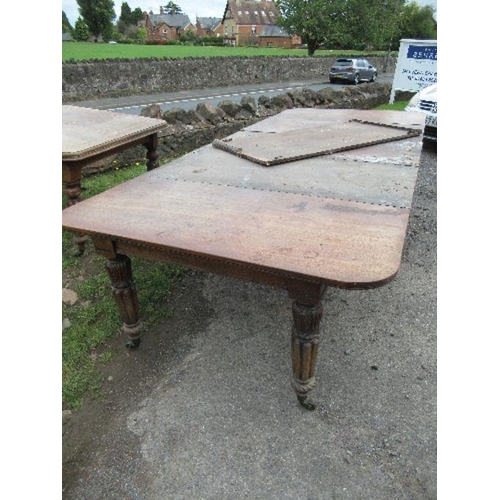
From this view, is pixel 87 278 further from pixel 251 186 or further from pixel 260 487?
pixel 260 487

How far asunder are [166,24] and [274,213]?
81542 millimetres

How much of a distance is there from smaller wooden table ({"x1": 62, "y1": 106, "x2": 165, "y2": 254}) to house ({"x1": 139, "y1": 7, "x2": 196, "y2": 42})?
73942mm

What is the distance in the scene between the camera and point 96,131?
303 centimetres

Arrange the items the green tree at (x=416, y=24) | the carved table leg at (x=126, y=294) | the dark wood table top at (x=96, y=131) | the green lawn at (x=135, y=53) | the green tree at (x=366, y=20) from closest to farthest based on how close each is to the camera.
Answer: the carved table leg at (x=126, y=294)
the dark wood table top at (x=96, y=131)
the green lawn at (x=135, y=53)
the green tree at (x=366, y=20)
the green tree at (x=416, y=24)

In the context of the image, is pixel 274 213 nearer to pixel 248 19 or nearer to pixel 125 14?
pixel 125 14

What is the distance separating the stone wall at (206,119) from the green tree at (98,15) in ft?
130

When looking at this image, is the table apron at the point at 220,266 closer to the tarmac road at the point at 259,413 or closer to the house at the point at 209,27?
the tarmac road at the point at 259,413

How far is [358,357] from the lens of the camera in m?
2.19

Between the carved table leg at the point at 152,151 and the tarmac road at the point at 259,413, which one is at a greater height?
the carved table leg at the point at 152,151

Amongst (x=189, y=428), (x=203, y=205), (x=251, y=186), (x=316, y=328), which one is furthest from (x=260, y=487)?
(x=251, y=186)

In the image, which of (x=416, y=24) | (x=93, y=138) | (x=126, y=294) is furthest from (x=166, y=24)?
(x=126, y=294)

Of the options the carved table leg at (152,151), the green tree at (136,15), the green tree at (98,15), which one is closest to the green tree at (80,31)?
the green tree at (98,15)

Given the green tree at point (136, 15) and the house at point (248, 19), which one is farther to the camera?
the house at point (248, 19)

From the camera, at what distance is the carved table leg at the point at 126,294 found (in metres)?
1.92
